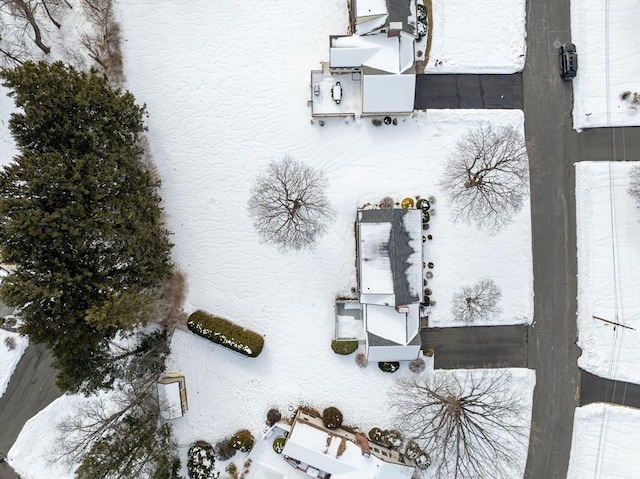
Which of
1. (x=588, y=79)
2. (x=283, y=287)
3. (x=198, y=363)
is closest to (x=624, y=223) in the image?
(x=588, y=79)

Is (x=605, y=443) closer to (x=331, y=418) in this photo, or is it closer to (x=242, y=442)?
(x=331, y=418)

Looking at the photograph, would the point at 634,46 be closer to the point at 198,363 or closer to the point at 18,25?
the point at 198,363

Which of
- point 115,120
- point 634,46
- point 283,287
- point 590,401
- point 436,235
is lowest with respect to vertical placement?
point 590,401

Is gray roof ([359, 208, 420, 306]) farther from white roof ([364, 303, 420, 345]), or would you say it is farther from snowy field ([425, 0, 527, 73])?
snowy field ([425, 0, 527, 73])

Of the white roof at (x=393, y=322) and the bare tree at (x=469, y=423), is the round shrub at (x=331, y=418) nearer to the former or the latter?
the bare tree at (x=469, y=423)

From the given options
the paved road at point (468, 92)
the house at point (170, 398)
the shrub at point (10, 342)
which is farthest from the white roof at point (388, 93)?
the shrub at point (10, 342)

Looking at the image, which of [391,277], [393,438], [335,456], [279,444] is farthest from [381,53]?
[279,444]
